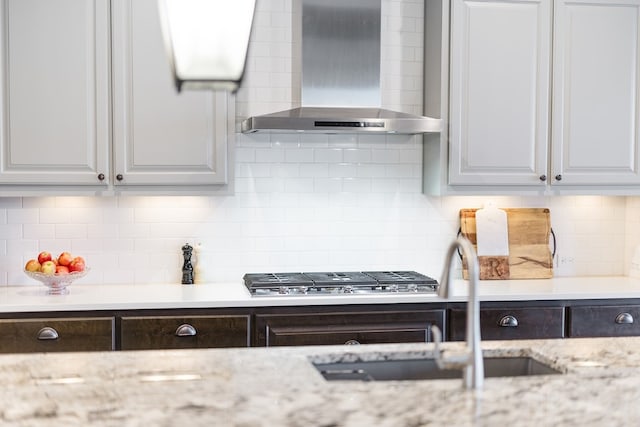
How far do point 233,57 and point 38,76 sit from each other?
2.88m

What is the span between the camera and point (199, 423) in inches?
67.5

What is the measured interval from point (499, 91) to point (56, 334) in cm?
256

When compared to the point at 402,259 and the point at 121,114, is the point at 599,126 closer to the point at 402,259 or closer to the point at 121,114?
the point at 402,259

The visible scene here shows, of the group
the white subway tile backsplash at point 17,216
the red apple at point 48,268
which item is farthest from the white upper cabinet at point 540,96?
the white subway tile backsplash at point 17,216

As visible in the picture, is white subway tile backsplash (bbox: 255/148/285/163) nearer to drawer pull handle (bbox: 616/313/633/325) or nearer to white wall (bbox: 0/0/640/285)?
white wall (bbox: 0/0/640/285)

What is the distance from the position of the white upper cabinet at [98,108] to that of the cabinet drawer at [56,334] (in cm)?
68

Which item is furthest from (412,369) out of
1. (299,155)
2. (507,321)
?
(299,155)

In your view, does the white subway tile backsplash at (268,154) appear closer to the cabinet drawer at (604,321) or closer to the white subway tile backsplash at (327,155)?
Result: the white subway tile backsplash at (327,155)

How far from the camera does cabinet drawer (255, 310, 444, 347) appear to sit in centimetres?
386

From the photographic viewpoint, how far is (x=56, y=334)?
145 inches

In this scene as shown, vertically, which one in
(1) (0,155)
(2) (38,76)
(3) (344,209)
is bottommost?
(3) (344,209)

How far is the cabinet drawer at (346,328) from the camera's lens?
3.86 m

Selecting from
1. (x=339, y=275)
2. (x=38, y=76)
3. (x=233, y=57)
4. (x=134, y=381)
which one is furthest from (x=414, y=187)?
(x=233, y=57)

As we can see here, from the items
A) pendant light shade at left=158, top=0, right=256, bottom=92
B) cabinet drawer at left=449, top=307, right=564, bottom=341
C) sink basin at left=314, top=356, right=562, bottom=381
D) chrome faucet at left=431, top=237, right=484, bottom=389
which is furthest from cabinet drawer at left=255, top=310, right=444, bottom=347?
pendant light shade at left=158, top=0, right=256, bottom=92
